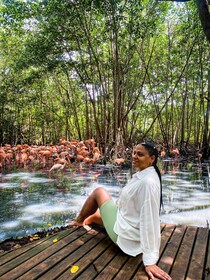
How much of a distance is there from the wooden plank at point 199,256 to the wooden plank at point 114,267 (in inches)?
19.9

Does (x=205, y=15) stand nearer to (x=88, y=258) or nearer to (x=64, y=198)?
(x=88, y=258)

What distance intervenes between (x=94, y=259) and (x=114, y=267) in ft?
0.70

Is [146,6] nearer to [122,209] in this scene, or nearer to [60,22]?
[60,22]

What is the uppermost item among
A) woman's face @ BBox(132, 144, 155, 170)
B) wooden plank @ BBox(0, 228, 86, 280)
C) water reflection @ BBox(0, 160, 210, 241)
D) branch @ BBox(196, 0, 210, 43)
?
branch @ BBox(196, 0, 210, 43)

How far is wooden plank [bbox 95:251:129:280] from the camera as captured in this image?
194 centimetres

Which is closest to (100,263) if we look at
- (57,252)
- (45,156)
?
(57,252)

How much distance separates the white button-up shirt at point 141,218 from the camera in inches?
75.9

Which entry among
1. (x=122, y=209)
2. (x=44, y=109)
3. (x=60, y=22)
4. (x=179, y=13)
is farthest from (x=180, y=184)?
(x=44, y=109)

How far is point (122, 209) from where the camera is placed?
89.9 inches

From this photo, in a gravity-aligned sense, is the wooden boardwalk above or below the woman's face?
below

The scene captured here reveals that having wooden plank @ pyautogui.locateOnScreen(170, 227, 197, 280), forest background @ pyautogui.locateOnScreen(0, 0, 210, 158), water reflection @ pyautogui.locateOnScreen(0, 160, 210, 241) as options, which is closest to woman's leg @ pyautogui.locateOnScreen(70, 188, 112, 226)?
wooden plank @ pyautogui.locateOnScreen(170, 227, 197, 280)

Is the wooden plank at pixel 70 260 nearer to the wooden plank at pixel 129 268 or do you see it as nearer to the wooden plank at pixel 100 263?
the wooden plank at pixel 100 263

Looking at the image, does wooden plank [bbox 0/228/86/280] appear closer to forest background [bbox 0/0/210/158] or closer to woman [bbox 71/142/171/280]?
woman [bbox 71/142/171/280]

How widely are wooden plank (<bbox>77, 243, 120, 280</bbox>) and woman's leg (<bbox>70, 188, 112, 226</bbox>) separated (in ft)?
1.53
